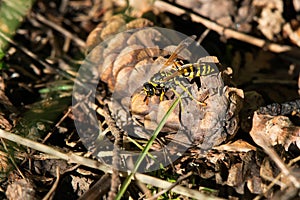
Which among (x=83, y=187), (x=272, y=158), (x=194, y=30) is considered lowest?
(x=83, y=187)

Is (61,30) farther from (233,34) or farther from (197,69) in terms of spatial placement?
(197,69)

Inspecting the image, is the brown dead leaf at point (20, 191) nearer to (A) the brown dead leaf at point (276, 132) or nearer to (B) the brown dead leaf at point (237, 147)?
(B) the brown dead leaf at point (237, 147)

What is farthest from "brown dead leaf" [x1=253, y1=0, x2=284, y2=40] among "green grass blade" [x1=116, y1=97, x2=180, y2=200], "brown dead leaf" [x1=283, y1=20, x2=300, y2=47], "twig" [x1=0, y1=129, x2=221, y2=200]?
"twig" [x1=0, y1=129, x2=221, y2=200]

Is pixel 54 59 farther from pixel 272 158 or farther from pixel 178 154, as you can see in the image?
pixel 272 158

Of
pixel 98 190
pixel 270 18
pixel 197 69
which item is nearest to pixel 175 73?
pixel 197 69

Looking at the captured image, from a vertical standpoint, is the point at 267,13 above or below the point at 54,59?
above

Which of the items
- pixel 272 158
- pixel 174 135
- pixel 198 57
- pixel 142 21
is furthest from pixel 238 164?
pixel 142 21

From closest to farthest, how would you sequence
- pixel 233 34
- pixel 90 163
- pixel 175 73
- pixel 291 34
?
1. pixel 90 163
2. pixel 175 73
3. pixel 233 34
4. pixel 291 34

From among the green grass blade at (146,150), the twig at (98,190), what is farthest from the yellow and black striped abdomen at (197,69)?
the twig at (98,190)
